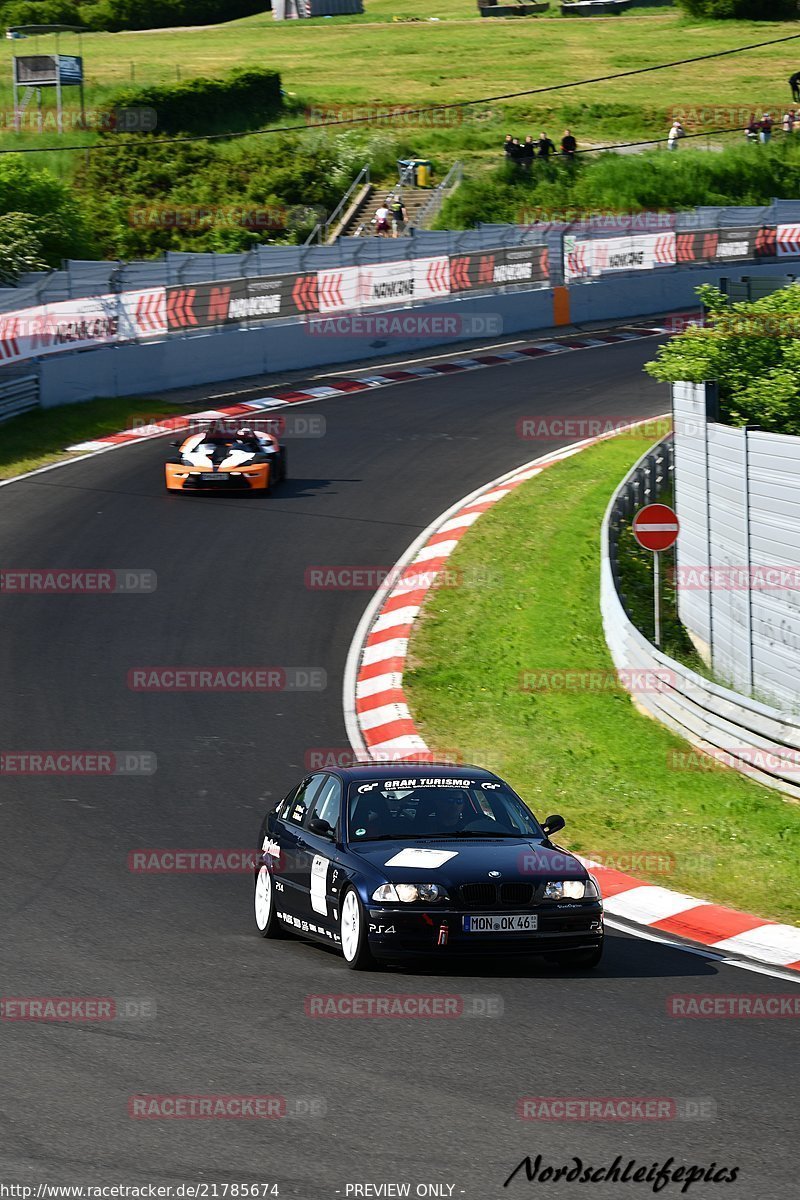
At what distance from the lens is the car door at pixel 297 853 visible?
11188mm

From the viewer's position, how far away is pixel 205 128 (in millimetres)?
71250

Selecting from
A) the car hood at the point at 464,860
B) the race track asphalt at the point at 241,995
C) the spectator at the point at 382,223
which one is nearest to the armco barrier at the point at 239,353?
the race track asphalt at the point at 241,995

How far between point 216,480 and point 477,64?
2825 inches

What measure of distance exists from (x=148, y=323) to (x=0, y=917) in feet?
76.7

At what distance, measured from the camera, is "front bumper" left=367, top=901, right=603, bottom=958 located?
10.2m

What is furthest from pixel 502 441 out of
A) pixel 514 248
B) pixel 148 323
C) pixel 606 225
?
pixel 606 225

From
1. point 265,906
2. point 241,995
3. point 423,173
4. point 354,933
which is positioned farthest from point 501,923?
point 423,173

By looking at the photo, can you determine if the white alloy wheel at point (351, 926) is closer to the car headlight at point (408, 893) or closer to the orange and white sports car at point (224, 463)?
the car headlight at point (408, 893)

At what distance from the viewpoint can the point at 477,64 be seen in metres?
92.6

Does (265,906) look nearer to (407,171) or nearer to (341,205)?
(341,205)

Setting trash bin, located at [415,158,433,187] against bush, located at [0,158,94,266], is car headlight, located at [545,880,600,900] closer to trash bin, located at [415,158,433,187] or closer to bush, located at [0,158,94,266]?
bush, located at [0,158,94,266]

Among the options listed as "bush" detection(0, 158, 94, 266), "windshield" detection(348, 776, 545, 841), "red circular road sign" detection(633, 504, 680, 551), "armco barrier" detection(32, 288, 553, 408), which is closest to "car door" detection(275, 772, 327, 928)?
"windshield" detection(348, 776, 545, 841)

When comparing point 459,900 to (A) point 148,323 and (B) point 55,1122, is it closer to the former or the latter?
(B) point 55,1122

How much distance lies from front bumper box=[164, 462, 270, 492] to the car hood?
637 inches
